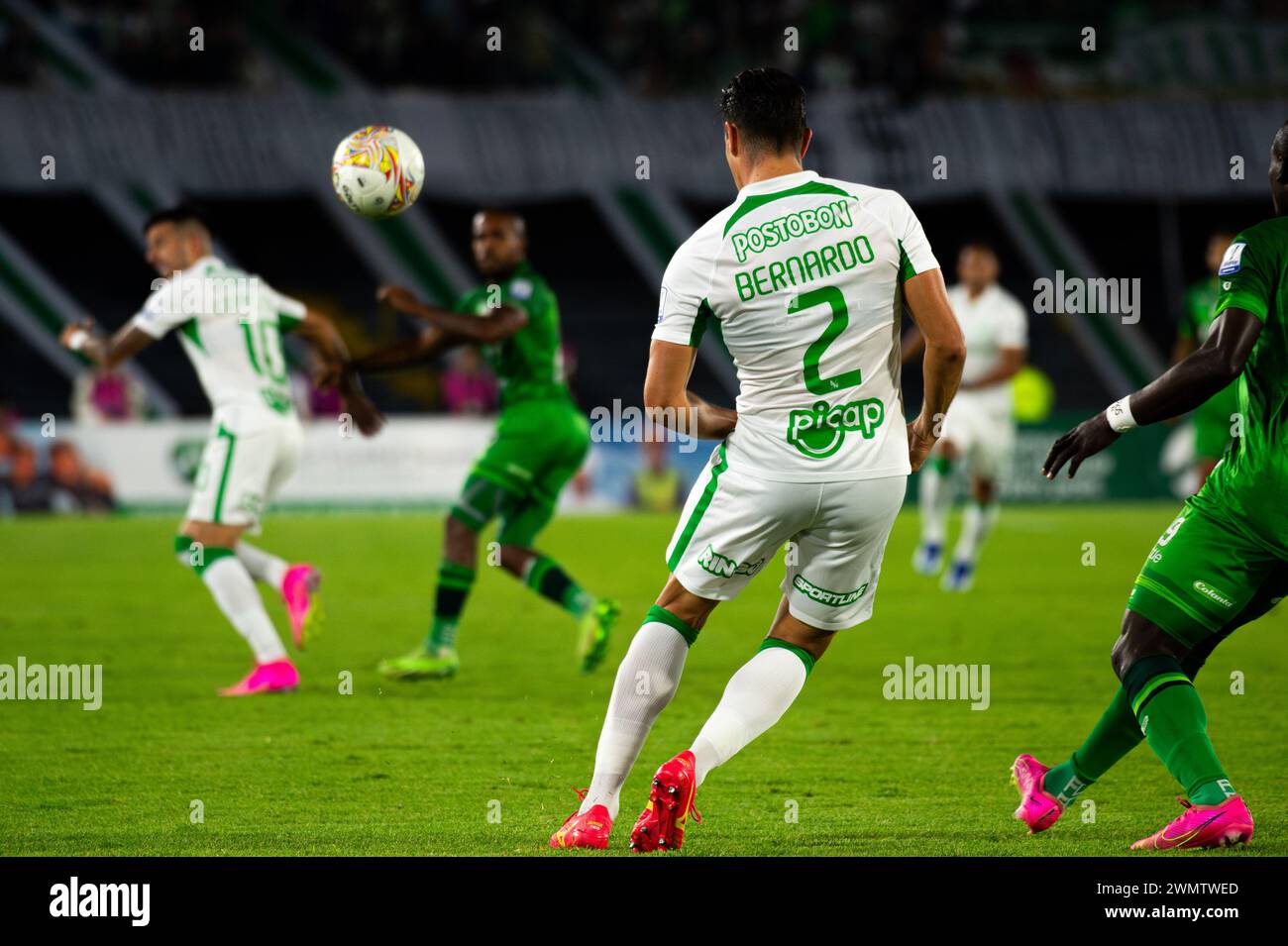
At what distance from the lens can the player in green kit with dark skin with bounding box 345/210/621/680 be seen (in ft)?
26.4

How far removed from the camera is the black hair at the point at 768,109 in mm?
4555

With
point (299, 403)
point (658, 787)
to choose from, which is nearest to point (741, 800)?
point (658, 787)

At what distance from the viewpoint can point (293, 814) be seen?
206 inches

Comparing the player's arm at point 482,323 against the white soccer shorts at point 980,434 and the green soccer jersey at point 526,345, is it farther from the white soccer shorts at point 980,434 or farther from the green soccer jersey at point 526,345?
the white soccer shorts at point 980,434

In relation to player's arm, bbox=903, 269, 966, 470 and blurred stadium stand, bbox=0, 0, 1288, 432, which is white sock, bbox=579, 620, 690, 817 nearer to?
player's arm, bbox=903, 269, 966, 470

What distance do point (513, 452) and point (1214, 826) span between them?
4.65 meters

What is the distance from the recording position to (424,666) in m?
8.27

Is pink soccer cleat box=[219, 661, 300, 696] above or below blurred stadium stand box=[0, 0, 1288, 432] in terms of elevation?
below

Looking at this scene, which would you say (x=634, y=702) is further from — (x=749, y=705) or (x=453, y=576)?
(x=453, y=576)

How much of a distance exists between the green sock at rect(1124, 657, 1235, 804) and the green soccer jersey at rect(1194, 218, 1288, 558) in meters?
0.46

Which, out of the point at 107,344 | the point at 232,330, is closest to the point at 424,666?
the point at 232,330

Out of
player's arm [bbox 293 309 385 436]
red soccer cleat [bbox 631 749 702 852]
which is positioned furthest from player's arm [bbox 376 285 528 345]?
red soccer cleat [bbox 631 749 702 852]

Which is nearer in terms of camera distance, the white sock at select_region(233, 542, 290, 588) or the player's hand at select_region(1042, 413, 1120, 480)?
the player's hand at select_region(1042, 413, 1120, 480)
